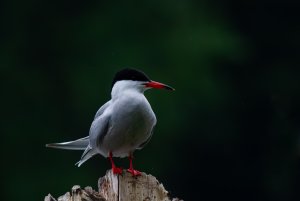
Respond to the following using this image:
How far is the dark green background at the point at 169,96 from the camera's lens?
1188 centimetres

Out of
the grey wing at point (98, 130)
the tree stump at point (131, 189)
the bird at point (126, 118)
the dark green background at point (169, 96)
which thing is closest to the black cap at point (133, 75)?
the bird at point (126, 118)

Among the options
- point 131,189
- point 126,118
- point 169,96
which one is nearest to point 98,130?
point 126,118

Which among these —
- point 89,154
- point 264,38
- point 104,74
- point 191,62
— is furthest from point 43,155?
point 89,154

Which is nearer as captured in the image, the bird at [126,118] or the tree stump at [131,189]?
the tree stump at [131,189]

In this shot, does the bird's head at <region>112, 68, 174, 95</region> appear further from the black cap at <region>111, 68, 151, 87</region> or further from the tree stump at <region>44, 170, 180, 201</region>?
the tree stump at <region>44, 170, 180, 201</region>

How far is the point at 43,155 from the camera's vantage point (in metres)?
11.8

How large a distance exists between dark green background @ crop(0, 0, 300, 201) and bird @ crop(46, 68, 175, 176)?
609 centimetres

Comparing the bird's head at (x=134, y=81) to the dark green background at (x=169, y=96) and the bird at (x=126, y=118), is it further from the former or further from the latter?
the dark green background at (x=169, y=96)

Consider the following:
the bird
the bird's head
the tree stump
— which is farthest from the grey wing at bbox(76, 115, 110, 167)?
the tree stump

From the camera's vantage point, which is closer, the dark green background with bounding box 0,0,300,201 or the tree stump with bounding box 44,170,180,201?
the tree stump with bounding box 44,170,180,201

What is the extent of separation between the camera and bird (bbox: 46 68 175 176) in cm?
524

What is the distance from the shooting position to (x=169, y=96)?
11.6 meters

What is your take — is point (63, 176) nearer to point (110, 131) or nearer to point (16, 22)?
point (16, 22)

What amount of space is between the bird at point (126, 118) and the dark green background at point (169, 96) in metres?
6.09
